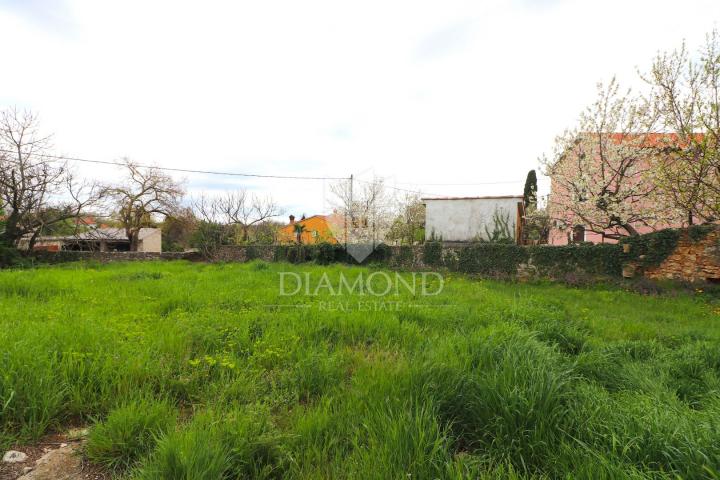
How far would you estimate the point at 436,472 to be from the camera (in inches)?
59.2

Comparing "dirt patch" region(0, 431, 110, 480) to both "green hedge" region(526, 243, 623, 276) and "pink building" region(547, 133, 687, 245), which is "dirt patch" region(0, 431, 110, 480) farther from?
"pink building" region(547, 133, 687, 245)

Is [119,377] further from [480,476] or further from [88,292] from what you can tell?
[88,292]

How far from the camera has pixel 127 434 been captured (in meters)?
1.72

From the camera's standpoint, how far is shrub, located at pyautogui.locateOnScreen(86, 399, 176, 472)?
1631 millimetres

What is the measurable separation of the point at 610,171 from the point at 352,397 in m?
11.3

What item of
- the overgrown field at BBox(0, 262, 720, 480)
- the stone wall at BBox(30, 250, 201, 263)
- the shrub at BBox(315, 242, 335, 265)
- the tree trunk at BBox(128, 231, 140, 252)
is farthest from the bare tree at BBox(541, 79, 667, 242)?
the tree trunk at BBox(128, 231, 140, 252)

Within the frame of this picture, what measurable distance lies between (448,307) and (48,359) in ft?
14.9

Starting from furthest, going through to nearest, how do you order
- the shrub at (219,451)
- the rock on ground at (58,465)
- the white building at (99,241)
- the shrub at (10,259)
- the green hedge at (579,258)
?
the white building at (99,241) → the shrub at (10,259) → the green hedge at (579,258) → the rock on ground at (58,465) → the shrub at (219,451)

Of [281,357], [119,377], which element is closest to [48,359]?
[119,377]

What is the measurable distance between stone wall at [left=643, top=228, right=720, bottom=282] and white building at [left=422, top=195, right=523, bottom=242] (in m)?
5.55

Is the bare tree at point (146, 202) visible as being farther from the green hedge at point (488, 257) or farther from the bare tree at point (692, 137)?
the bare tree at point (692, 137)

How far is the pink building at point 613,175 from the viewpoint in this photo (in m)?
9.09

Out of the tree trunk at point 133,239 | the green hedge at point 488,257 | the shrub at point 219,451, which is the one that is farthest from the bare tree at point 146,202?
the shrub at point 219,451

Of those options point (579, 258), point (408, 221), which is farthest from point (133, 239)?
point (579, 258)
